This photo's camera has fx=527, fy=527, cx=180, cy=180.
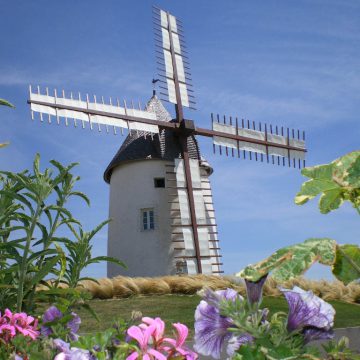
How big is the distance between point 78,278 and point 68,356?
3.31 meters

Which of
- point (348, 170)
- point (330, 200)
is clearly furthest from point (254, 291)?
point (330, 200)

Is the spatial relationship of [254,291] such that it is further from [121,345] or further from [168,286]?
[168,286]

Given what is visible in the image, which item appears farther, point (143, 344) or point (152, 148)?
point (152, 148)

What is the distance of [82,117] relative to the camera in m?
16.5

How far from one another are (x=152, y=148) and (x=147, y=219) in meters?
2.56

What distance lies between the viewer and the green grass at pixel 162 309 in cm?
902

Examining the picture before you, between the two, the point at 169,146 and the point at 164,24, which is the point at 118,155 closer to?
the point at 169,146

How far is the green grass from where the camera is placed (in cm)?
902

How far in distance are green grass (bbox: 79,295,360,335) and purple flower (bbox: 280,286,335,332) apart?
704 centimetres

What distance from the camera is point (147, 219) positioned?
59.2 ft

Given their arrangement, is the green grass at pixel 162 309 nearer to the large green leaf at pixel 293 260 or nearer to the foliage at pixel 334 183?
the foliage at pixel 334 183

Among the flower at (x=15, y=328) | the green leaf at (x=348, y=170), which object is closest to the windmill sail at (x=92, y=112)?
the flower at (x=15, y=328)

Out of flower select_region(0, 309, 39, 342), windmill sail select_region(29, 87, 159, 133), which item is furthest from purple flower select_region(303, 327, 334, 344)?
windmill sail select_region(29, 87, 159, 133)

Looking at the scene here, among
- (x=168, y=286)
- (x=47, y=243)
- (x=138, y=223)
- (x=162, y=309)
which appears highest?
(x=138, y=223)
